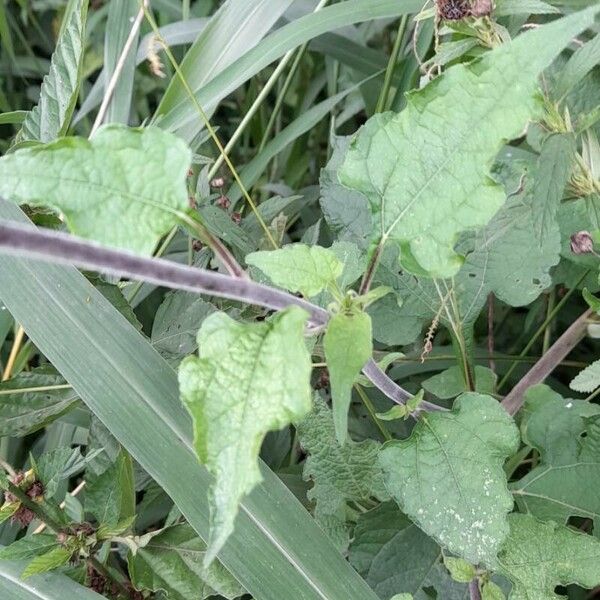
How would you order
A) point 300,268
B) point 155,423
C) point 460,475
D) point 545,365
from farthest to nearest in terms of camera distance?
1. point 545,365
2. point 155,423
3. point 460,475
4. point 300,268

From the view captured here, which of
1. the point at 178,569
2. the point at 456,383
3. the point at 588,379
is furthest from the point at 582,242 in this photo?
the point at 178,569

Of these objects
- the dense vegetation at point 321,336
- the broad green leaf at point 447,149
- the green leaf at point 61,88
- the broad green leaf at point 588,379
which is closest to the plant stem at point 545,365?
the dense vegetation at point 321,336

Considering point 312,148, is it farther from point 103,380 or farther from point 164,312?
point 103,380

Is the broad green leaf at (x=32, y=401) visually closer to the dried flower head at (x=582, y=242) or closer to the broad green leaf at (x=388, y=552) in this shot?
the broad green leaf at (x=388, y=552)

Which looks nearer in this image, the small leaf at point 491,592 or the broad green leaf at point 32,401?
the small leaf at point 491,592

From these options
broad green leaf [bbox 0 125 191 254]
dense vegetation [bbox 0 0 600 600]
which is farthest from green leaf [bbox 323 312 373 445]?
broad green leaf [bbox 0 125 191 254]

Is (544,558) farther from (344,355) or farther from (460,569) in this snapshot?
(344,355)
